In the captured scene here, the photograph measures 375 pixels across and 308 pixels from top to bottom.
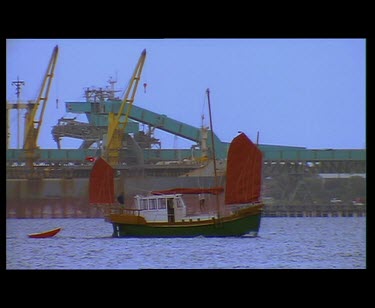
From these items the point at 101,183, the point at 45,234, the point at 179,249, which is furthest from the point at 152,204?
the point at 45,234

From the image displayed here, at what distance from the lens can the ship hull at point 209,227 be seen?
14.0 meters

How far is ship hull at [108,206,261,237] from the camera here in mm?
14000

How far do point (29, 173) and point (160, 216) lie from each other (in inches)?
81.4

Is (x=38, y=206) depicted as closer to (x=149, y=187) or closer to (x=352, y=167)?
(x=149, y=187)

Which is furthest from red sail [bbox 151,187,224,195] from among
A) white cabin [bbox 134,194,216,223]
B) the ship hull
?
the ship hull

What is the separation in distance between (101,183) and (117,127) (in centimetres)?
105

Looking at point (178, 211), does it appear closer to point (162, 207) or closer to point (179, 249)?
point (162, 207)

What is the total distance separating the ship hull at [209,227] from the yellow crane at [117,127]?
45.8 inches

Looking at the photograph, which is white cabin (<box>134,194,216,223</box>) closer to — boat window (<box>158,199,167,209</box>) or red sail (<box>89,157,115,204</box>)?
boat window (<box>158,199,167,209</box>)

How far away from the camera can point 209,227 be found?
569 inches

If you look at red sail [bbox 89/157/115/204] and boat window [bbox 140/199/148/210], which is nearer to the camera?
boat window [bbox 140/199/148/210]

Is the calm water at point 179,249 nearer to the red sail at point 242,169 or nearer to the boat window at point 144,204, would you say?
the boat window at point 144,204
